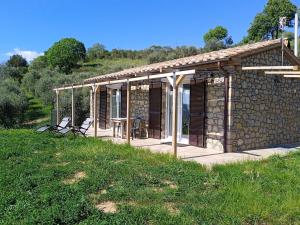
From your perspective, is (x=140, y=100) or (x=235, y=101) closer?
(x=235, y=101)

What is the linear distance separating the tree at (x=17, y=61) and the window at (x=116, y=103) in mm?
34223

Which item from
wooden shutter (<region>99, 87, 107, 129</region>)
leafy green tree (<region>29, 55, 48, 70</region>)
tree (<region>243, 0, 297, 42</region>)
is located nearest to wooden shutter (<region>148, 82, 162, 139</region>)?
wooden shutter (<region>99, 87, 107, 129</region>)

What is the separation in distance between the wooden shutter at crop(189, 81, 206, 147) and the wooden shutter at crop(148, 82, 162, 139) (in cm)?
216

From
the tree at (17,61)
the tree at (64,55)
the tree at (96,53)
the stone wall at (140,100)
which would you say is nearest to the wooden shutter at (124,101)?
the stone wall at (140,100)

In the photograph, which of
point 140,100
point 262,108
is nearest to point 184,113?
point 262,108

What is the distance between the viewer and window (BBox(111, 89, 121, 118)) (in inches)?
704

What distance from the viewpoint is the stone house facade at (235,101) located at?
1099cm

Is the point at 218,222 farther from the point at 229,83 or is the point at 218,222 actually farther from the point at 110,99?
the point at 110,99

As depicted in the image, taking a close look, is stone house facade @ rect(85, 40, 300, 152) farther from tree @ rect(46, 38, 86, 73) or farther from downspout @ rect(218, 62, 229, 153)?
tree @ rect(46, 38, 86, 73)

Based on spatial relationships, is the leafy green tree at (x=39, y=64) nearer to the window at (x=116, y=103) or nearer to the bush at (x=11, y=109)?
the bush at (x=11, y=109)

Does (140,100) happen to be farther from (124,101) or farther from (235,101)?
(235,101)

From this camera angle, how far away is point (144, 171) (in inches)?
300

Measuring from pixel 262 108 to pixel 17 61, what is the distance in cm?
4363

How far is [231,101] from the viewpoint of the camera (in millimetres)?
10953
